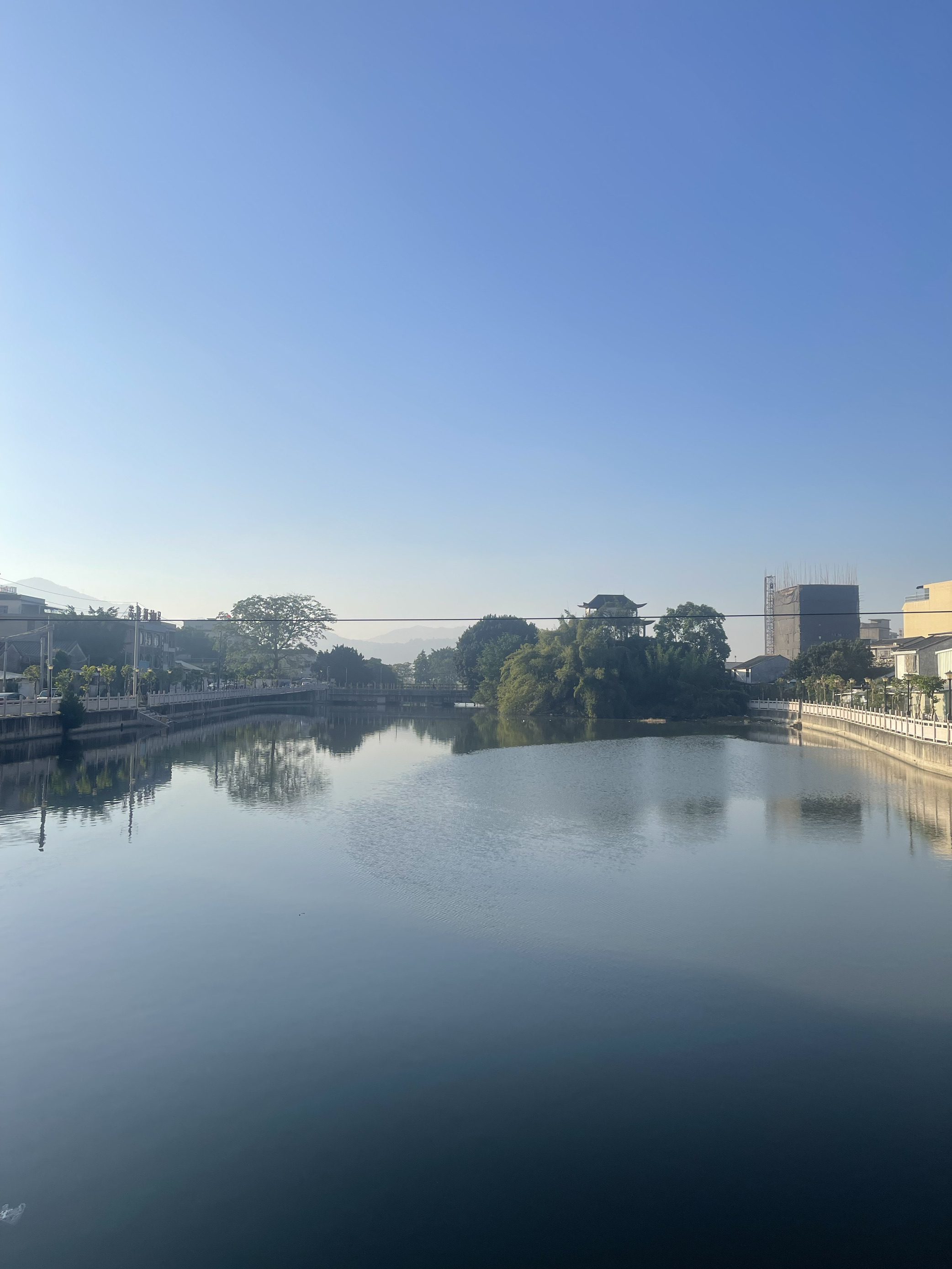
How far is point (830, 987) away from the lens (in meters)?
9.15

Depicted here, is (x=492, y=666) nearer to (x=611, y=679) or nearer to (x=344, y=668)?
(x=611, y=679)

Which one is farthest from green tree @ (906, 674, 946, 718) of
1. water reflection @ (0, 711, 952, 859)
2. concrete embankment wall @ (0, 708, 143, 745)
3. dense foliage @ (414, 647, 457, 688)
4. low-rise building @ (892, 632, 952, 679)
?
dense foliage @ (414, 647, 457, 688)

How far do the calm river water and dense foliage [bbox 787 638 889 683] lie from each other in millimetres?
52555

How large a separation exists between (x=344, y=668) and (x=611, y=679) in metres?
51.3

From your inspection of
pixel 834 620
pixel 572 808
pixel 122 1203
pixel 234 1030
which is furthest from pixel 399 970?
pixel 834 620

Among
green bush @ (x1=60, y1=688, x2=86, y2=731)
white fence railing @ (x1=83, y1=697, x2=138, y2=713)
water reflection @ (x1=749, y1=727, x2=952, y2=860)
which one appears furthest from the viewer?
white fence railing @ (x1=83, y1=697, x2=138, y2=713)

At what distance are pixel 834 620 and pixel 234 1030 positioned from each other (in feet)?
368

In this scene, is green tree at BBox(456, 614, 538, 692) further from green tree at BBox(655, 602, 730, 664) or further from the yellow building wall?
the yellow building wall

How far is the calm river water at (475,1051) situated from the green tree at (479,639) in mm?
67609

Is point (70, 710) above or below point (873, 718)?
above

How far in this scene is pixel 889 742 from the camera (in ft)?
112

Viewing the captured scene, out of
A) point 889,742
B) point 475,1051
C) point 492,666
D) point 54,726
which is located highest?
point 492,666

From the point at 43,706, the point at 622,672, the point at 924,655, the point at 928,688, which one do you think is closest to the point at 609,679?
the point at 622,672

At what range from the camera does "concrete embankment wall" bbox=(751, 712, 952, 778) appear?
26.5 metres
